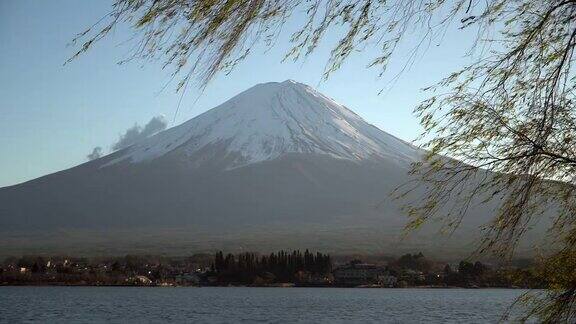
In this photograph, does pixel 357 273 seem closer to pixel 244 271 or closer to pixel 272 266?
pixel 272 266

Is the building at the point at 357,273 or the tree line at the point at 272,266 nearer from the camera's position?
the tree line at the point at 272,266

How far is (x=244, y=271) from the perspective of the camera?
137625 millimetres

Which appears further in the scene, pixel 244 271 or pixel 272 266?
pixel 244 271

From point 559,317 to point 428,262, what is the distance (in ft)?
457

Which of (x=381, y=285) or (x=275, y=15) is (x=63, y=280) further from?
(x=275, y=15)

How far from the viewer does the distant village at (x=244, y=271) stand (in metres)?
133

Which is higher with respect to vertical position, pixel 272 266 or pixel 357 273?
pixel 272 266

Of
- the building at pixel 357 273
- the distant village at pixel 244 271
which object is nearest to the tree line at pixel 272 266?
the distant village at pixel 244 271

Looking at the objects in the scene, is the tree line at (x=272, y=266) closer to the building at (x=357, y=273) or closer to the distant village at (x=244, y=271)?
the distant village at (x=244, y=271)

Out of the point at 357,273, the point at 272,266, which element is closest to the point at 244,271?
the point at 272,266

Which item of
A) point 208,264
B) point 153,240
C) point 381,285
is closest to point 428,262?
point 381,285

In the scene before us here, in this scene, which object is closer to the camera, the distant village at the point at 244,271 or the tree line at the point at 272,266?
the tree line at the point at 272,266

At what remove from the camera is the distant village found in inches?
5246

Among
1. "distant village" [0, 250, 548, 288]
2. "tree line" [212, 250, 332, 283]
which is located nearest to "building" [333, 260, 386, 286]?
"distant village" [0, 250, 548, 288]
